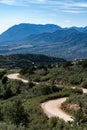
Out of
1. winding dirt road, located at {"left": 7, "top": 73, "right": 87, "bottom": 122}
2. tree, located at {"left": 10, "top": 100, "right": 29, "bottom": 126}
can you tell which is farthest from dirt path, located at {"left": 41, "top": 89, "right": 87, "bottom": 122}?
tree, located at {"left": 10, "top": 100, "right": 29, "bottom": 126}

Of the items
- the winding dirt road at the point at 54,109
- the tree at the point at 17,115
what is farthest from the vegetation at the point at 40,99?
the winding dirt road at the point at 54,109

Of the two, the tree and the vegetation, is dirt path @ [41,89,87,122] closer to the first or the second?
the vegetation

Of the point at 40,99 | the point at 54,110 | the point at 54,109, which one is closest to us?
the point at 54,110

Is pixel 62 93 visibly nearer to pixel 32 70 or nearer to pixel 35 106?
pixel 35 106

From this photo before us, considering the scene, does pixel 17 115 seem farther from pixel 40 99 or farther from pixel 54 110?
pixel 40 99

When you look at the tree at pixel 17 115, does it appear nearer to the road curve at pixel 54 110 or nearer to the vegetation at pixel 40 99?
the vegetation at pixel 40 99

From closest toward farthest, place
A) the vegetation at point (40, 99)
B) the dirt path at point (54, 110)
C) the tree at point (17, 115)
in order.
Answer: the vegetation at point (40, 99)
the tree at point (17, 115)
the dirt path at point (54, 110)

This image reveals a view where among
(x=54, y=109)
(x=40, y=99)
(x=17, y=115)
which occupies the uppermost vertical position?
(x=17, y=115)

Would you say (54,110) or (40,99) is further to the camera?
(40,99)

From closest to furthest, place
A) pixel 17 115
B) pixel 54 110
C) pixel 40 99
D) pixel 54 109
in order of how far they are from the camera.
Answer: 1. pixel 17 115
2. pixel 54 110
3. pixel 54 109
4. pixel 40 99

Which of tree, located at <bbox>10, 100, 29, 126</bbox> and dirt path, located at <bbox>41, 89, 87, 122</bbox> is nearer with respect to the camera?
tree, located at <bbox>10, 100, 29, 126</bbox>

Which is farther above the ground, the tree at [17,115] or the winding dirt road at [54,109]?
the tree at [17,115]

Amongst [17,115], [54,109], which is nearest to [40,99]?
[54,109]

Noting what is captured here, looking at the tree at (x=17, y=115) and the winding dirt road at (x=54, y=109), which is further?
the winding dirt road at (x=54, y=109)
